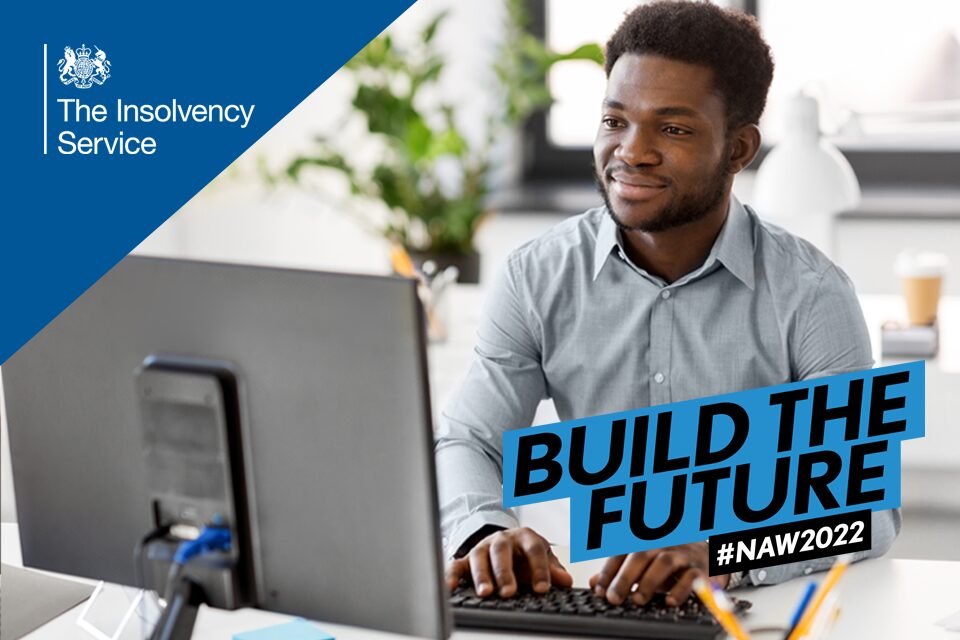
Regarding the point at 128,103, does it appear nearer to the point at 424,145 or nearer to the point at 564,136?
the point at 424,145

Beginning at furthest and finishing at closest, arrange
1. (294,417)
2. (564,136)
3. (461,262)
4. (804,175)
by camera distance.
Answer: (564,136) < (461,262) < (804,175) < (294,417)

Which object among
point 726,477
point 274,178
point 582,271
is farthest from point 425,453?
point 274,178

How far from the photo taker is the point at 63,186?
3422mm

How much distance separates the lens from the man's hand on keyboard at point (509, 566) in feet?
4.35

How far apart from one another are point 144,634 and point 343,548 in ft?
1.20

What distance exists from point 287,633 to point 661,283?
0.71m

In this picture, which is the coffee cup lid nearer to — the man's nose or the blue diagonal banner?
the man's nose

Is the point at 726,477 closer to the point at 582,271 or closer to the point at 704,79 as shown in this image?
the point at 582,271

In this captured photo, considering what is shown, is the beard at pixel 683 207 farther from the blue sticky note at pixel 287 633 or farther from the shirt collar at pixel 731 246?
the blue sticky note at pixel 287 633

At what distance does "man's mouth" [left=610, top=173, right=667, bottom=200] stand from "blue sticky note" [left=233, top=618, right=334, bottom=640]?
2.25 ft

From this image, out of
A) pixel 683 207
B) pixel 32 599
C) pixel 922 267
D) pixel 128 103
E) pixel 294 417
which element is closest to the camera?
pixel 294 417

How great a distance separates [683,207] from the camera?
168 cm

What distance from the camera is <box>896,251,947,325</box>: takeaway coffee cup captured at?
2512mm

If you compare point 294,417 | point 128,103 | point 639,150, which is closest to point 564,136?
point 128,103
